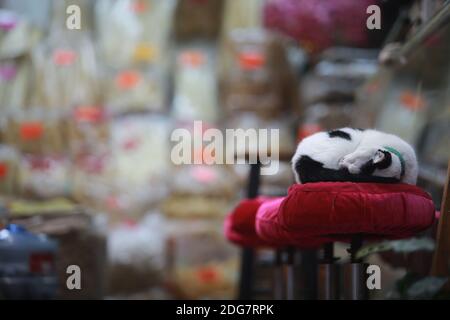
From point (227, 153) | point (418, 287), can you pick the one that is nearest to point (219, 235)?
point (227, 153)

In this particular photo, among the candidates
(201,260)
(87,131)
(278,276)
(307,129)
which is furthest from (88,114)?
(278,276)

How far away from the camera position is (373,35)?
2992 millimetres

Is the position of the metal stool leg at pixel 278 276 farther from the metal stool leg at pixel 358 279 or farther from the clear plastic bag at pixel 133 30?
the clear plastic bag at pixel 133 30

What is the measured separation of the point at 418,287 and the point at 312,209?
375mm

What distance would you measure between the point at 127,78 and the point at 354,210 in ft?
7.44

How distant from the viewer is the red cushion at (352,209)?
54.9 inches

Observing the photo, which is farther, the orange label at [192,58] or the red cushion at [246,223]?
Answer: the orange label at [192,58]

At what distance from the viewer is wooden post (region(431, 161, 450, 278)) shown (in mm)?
1614

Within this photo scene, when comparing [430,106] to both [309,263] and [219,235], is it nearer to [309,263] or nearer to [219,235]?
[309,263]

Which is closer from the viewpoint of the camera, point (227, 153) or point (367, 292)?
point (367, 292)

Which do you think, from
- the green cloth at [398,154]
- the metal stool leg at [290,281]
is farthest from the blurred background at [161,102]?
the green cloth at [398,154]

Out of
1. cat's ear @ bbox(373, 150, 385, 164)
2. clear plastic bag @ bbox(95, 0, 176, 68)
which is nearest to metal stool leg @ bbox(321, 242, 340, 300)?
cat's ear @ bbox(373, 150, 385, 164)

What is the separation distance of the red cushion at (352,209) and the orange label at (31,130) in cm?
212

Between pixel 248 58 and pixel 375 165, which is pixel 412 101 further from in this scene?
pixel 248 58
